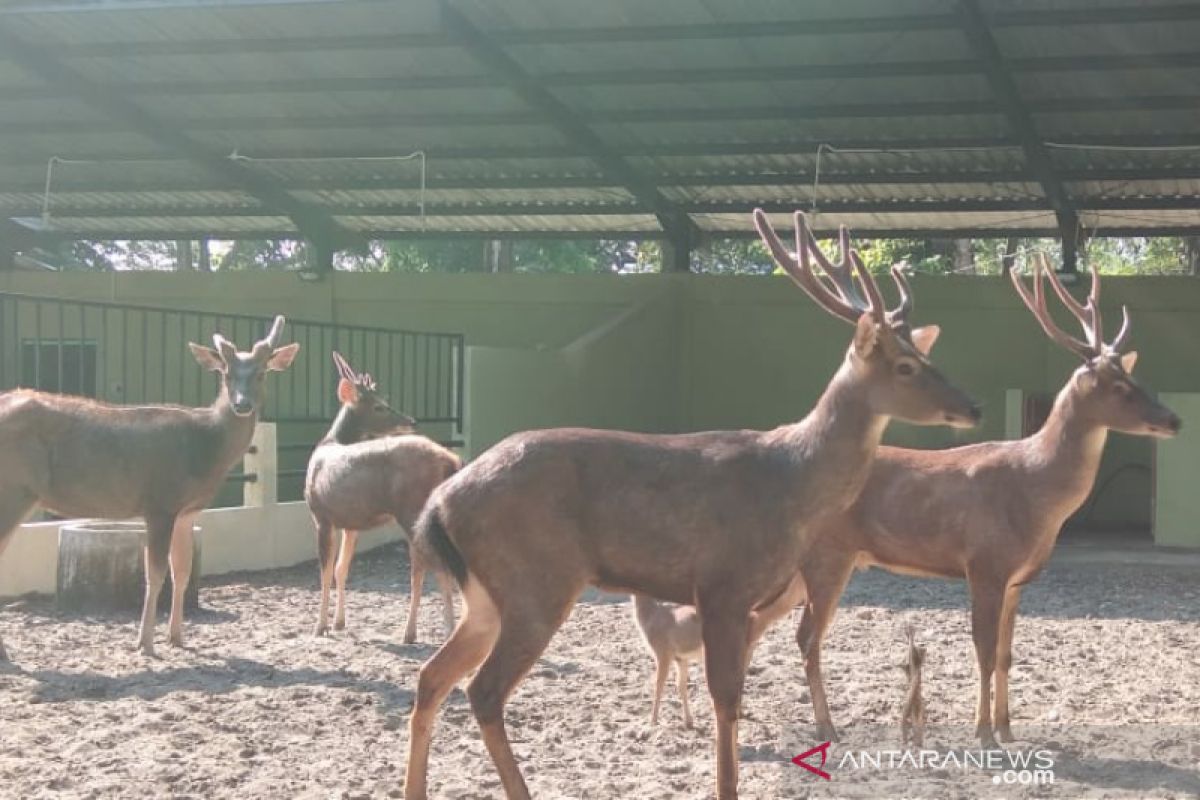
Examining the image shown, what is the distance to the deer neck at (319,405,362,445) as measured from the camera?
10609 millimetres

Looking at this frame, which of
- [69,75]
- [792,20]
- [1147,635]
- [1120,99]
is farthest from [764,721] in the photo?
[69,75]

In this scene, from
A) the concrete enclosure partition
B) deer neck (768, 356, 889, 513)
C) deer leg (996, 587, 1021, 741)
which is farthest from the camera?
the concrete enclosure partition

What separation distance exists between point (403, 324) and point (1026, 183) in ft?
24.0

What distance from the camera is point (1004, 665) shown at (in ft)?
21.2

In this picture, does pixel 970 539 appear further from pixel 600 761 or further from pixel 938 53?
pixel 938 53

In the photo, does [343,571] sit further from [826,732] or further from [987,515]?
[987,515]

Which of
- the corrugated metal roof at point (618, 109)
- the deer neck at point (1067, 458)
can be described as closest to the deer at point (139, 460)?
the deer neck at point (1067, 458)

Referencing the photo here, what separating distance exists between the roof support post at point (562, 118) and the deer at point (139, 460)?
15.7 ft

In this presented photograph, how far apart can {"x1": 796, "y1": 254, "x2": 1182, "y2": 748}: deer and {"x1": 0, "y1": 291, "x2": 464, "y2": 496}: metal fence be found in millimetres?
8360

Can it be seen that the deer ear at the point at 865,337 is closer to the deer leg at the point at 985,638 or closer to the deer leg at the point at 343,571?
the deer leg at the point at 985,638

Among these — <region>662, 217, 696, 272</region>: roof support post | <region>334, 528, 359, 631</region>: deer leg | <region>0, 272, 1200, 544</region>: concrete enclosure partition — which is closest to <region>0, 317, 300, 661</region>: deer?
<region>334, 528, 359, 631</region>: deer leg

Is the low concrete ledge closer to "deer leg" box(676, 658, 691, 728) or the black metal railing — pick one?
the black metal railing

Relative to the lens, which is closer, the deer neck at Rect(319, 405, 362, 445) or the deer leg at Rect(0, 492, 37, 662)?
the deer leg at Rect(0, 492, 37, 662)

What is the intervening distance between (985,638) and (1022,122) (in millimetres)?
8014
